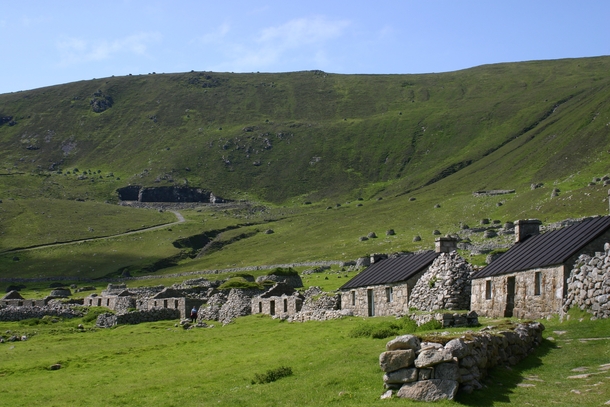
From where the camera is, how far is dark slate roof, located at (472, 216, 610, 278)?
29.9 m

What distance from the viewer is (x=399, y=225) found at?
15912 centimetres

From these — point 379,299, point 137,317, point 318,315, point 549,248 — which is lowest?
point 137,317

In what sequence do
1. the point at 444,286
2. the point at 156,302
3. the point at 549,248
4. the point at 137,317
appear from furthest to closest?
the point at 156,302 → the point at 137,317 → the point at 444,286 → the point at 549,248

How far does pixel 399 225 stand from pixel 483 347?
464ft

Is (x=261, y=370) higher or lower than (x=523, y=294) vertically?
lower

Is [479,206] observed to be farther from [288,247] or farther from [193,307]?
[193,307]

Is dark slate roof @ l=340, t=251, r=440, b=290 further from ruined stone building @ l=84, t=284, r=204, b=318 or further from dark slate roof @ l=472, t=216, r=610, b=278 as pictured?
ruined stone building @ l=84, t=284, r=204, b=318

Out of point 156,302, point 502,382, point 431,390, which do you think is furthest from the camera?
point 156,302

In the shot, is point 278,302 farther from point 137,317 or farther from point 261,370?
point 261,370

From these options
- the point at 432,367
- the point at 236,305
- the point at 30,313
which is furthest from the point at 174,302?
the point at 432,367

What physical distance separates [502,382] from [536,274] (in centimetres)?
1374

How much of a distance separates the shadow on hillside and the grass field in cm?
3

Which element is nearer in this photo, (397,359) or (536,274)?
(397,359)

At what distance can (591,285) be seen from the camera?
26.2 metres
